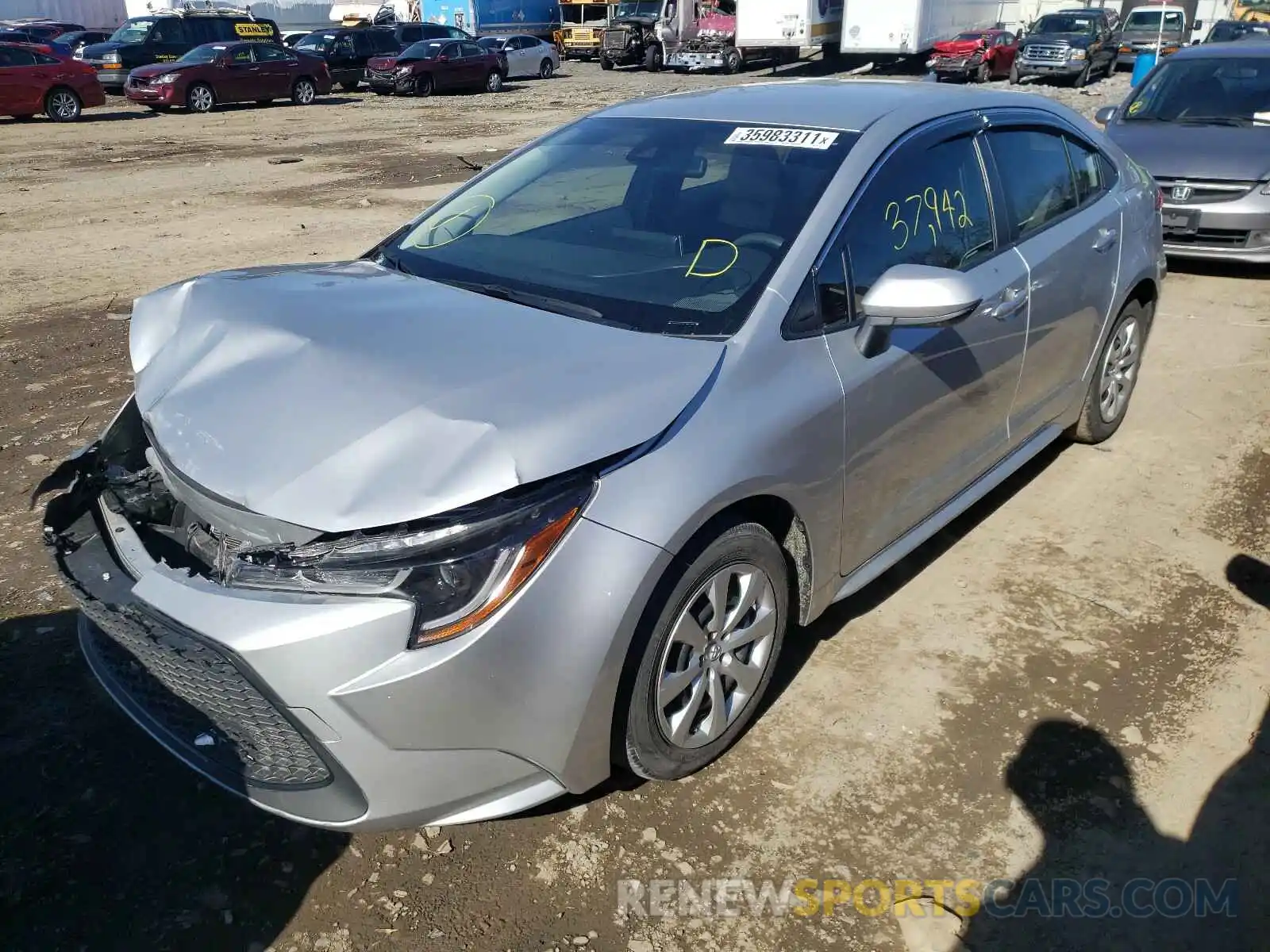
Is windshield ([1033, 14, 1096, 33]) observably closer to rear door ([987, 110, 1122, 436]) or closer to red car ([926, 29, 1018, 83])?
red car ([926, 29, 1018, 83])

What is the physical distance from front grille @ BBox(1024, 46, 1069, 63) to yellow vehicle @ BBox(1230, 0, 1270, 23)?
30.6 feet

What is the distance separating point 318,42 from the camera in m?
30.8

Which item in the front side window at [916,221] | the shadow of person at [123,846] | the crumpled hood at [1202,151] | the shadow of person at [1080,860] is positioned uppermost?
the front side window at [916,221]

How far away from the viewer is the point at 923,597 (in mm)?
3793

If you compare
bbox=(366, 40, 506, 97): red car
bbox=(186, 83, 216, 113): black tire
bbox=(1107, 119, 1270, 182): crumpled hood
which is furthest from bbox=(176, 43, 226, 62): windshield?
bbox=(1107, 119, 1270, 182): crumpled hood

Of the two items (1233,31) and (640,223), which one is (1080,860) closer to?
(640,223)

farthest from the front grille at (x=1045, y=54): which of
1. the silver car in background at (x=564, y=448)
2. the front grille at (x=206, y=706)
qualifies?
the front grille at (x=206, y=706)

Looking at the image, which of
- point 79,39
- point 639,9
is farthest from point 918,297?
point 79,39

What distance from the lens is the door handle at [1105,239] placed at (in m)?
4.32

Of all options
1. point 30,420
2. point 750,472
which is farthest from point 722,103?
point 30,420

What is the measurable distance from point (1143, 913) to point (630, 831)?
4.19 feet

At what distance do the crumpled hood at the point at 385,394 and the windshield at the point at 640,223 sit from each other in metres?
0.19

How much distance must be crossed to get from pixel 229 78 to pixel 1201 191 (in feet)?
75.7

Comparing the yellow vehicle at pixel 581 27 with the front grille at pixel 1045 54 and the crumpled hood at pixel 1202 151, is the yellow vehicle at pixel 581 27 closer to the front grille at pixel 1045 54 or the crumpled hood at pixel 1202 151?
the front grille at pixel 1045 54
